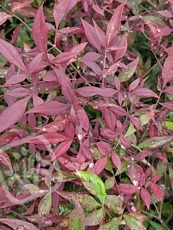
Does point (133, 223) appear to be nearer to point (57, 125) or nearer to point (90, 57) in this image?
point (57, 125)

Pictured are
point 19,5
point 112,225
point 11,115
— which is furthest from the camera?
point 19,5

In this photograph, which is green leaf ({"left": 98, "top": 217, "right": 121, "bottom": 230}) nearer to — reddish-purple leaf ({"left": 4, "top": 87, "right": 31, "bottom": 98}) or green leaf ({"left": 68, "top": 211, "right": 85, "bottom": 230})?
green leaf ({"left": 68, "top": 211, "right": 85, "bottom": 230})

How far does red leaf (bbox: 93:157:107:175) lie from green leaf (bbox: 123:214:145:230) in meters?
0.12

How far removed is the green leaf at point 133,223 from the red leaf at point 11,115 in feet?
1.09

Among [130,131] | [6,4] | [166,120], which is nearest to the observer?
[130,131]

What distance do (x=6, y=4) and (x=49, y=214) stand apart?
624 millimetres

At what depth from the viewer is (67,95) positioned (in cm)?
87

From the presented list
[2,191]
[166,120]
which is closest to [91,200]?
[2,191]

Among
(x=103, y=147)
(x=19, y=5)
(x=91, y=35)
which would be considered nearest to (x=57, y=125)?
(x=103, y=147)

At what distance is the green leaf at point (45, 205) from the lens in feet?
2.88

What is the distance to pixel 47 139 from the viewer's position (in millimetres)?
870

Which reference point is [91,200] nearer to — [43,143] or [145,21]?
[43,143]

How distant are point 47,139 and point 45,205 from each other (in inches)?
5.2

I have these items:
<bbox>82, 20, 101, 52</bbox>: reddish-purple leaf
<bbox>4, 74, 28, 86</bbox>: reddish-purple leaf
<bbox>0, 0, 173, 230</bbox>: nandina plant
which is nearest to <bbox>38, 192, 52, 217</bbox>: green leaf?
<bbox>0, 0, 173, 230</bbox>: nandina plant
